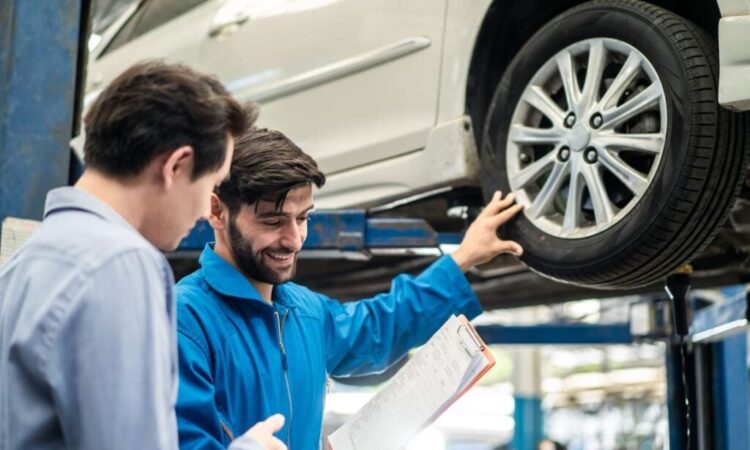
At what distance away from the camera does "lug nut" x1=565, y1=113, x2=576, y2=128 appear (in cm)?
234

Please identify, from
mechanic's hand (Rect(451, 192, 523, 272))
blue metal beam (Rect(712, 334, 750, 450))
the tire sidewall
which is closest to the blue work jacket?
mechanic's hand (Rect(451, 192, 523, 272))

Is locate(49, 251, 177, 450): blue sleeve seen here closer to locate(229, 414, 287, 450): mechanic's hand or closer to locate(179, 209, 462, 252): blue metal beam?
locate(229, 414, 287, 450): mechanic's hand

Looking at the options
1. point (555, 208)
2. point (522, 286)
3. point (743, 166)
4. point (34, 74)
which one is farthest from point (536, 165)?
point (522, 286)

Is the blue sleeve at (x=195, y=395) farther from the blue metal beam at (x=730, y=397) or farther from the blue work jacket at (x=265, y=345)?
the blue metal beam at (x=730, y=397)

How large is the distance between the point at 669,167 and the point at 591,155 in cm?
20

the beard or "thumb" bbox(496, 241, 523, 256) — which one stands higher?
"thumb" bbox(496, 241, 523, 256)

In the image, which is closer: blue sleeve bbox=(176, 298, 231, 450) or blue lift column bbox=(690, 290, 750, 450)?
blue sleeve bbox=(176, 298, 231, 450)

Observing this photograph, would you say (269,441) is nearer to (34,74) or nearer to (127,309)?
(127,309)

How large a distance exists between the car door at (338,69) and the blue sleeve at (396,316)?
561 mm

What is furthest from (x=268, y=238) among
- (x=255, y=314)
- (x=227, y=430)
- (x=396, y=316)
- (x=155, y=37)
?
(x=155, y=37)

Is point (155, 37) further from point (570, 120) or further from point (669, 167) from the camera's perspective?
point (669, 167)

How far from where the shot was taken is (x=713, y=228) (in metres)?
2.21

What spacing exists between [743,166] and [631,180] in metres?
0.23

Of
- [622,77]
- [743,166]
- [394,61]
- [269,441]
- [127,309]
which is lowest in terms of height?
[269,441]
